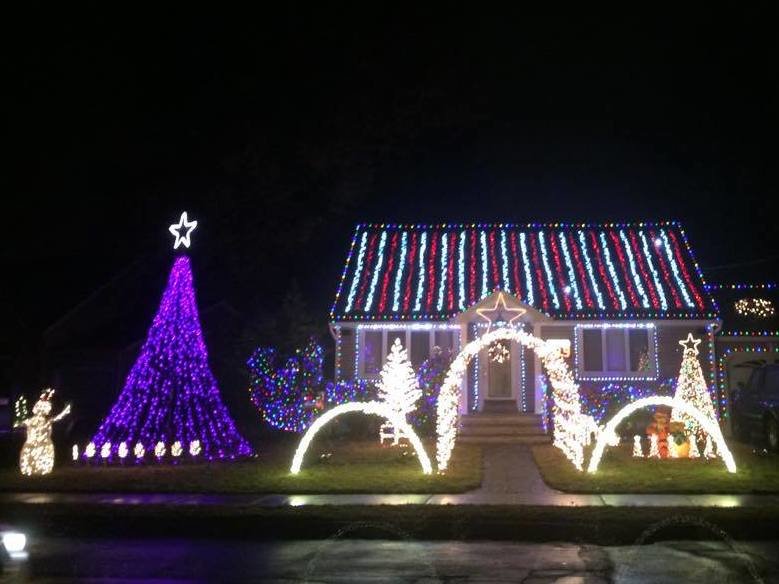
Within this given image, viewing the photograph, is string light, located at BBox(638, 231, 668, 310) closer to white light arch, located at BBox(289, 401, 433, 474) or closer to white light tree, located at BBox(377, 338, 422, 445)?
white light tree, located at BBox(377, 338, 422, 445)

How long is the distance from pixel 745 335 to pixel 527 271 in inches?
260

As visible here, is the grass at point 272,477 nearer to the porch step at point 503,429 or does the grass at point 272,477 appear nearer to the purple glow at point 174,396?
the purple glow at point 174,396

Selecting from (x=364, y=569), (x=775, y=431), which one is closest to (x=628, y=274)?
(x=775, y=431)

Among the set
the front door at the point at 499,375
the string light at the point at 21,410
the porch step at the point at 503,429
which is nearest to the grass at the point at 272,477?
the porch step at the point at 503,429

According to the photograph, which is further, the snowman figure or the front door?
the front door

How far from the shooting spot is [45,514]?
909 cm

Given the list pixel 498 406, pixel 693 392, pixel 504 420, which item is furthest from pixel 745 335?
pixel 504 420

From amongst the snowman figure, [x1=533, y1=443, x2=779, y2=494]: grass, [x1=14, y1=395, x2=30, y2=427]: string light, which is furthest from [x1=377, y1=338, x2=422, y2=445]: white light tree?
[x1=14, y1=395, x2=30, y2=427]: string light

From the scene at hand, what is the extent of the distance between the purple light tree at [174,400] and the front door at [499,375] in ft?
23.8

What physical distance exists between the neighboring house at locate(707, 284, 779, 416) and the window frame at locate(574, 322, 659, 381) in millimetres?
2223

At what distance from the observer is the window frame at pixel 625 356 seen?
18.8m

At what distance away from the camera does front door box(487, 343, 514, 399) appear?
63.0ft

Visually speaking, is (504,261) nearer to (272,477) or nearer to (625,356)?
(625,356)

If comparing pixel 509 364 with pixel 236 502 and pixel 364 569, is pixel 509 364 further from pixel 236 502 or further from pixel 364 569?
pixel 364 569
